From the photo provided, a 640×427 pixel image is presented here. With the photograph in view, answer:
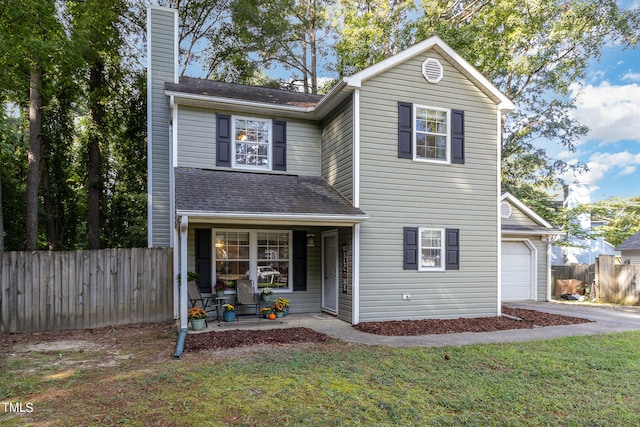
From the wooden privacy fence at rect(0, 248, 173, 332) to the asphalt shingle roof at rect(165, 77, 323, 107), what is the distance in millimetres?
4017

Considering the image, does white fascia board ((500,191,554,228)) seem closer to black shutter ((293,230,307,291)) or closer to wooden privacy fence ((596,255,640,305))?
wooden privacy fence ((596,255,640,305))

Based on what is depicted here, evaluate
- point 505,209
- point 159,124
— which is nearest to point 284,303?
point 159,124

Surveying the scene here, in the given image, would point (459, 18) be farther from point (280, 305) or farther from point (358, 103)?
point (280, 305)

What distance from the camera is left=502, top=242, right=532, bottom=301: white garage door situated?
13.0 meters

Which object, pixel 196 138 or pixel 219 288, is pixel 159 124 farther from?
pixel 219 288

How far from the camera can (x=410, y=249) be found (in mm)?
8805

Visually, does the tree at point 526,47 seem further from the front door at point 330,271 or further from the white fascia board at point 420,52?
the front door at point 330,271

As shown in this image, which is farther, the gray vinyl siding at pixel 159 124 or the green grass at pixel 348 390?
the gray vinyl siding at pixel 159 124

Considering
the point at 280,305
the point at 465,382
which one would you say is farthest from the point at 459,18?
the point at 465,382

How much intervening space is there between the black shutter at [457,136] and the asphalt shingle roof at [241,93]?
3.49 m

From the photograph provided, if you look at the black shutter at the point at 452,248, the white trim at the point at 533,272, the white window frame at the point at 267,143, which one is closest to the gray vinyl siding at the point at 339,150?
the white window frame at the point at 267,143

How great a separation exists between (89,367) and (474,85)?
955 centimetres

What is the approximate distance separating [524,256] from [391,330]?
7823 millimetres

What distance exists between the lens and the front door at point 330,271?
9.26 m
